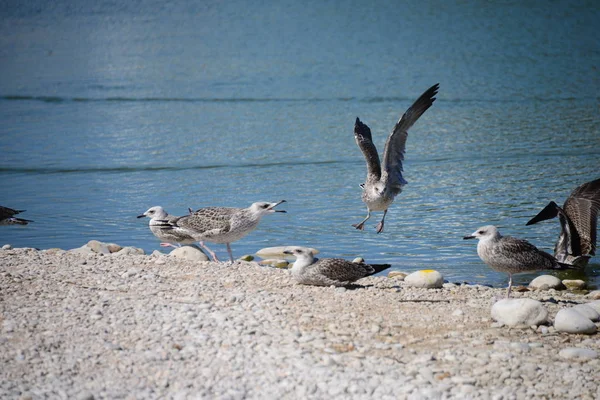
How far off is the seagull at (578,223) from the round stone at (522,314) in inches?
93.8

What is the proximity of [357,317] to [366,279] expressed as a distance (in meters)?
1.52

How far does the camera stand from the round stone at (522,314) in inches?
237

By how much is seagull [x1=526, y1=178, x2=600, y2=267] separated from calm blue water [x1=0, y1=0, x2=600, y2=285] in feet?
1.21

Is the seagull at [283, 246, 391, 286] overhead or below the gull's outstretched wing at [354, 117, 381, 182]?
below

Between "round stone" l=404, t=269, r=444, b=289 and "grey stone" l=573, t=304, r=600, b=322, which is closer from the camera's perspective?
"grey stone" l=573, t=304, r=600, b=322

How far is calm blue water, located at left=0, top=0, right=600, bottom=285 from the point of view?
1081 cm

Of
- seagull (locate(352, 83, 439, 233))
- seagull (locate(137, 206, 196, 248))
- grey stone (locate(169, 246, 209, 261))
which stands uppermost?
seagull (locate(352, 83, 439, 233))

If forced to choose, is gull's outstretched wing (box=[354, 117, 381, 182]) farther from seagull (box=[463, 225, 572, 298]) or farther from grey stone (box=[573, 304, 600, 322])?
grey stone (box=[573, 304, 600, 322])

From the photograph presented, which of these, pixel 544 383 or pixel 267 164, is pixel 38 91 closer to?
pixel 267 164

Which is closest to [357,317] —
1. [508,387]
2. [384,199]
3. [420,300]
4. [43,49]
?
[420,300]

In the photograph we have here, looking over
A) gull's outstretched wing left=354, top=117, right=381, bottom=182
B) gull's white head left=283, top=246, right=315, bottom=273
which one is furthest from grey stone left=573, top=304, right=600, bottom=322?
gull's outstretched wing left=354, top=117, right=381, bottom=182

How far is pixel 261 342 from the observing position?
5480 mm

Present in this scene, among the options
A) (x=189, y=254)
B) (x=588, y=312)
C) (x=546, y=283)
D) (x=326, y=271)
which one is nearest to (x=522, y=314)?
(x=588, y=312)

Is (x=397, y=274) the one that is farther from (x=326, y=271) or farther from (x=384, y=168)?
(x=384, y=168)
